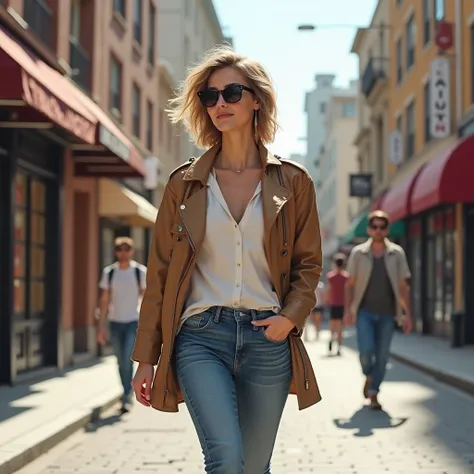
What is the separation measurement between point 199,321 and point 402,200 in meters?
20.0

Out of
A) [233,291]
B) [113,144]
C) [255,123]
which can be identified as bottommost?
[233,291]

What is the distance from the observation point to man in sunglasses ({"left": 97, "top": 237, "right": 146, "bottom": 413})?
32.4 feet

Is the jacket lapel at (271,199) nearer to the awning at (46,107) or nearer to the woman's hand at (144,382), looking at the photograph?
the woman's hand at (144,382)

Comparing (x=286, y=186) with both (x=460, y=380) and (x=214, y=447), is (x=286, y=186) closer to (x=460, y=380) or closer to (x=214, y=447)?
(x=214, y=447)

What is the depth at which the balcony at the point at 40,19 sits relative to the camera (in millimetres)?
12867

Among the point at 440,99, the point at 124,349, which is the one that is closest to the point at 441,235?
the point at 440,99

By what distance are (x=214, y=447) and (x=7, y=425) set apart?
5.23 m

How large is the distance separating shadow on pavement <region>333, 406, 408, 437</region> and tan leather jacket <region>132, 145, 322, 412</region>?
188 inches

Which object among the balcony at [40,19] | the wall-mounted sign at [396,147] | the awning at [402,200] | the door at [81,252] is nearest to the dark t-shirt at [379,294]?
the balcony at [40,19]

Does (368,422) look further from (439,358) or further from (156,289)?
(439,358)

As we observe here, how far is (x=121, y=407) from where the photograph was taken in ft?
32.2

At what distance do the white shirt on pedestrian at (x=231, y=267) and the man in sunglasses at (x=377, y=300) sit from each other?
240 inches

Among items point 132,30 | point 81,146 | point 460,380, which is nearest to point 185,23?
point 132,30

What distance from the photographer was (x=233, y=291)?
3.45 m
